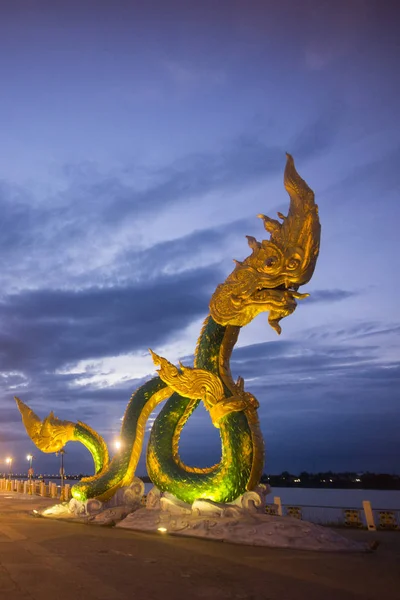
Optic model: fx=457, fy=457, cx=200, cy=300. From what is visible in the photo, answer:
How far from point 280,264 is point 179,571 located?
5274mm

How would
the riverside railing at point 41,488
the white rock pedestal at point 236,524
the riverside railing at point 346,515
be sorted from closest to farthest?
the white rock pedestal at point 236,524 → the riverside railing at point 346,515 → the riverside railing at point 41,488

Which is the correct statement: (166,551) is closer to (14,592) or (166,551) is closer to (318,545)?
(318,545)

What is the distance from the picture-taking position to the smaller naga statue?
327 inches

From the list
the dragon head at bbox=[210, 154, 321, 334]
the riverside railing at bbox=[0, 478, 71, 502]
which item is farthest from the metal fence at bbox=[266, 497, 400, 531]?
the riverside railing at bbox=[0, 478, 71, 502]

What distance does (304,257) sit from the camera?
831 centimetres

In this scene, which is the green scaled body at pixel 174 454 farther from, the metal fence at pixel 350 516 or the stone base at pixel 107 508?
the metal fence at pixel 350 516

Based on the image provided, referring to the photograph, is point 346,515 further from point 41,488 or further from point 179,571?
point 41,488

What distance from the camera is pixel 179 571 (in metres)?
5.32

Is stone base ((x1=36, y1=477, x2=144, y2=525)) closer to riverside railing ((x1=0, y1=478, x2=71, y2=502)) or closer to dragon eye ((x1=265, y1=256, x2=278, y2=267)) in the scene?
dragon eye ((x1=265, y1=256, x2=278, y2=267))

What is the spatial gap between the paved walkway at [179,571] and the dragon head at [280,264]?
401cm

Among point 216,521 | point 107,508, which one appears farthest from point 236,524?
point 107,508

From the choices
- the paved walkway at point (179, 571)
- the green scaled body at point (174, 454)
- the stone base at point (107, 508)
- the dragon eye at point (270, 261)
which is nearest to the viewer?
the paved walkway at point (179, 571)

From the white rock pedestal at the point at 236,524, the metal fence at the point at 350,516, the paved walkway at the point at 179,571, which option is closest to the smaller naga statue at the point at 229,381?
the white rock pedestal at the point at 236,524

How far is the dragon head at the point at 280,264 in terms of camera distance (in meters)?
8.32
